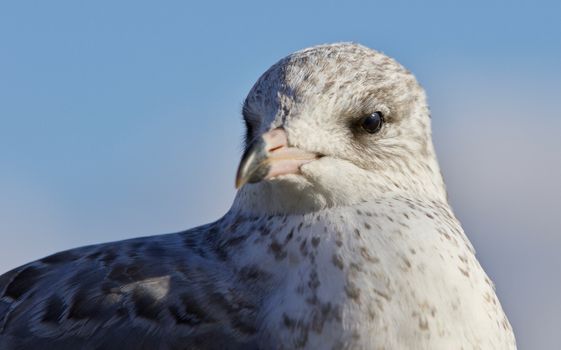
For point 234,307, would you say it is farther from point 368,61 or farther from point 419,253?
point 368,61

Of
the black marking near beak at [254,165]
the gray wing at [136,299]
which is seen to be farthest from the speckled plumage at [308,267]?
the black marking near beak at [254,165]

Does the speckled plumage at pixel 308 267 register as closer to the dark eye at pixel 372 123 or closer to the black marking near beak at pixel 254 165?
the dark eye at pixel 372 123

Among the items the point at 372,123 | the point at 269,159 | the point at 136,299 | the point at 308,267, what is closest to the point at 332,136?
the point at 372,123

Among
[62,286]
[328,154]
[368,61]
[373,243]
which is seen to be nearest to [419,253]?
[373,243]

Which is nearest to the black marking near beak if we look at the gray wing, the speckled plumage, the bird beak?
the bird beak

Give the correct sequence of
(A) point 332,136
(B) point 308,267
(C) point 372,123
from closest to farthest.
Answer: (B) point 308,267
(A) point 332,136
(C) point 372,123

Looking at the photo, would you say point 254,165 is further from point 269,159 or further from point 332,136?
point 332,136
